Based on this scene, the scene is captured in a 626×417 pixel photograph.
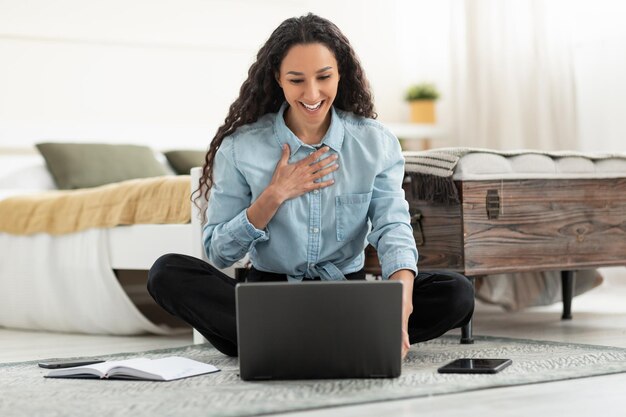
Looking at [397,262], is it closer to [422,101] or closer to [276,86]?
[276,86]

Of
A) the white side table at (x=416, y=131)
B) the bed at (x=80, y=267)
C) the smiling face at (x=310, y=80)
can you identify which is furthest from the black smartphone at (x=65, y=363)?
the white side table at (x=416, y=131)

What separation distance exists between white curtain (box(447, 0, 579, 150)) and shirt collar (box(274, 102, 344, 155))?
2799 millimetres

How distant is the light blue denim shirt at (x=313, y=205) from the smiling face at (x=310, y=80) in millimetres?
75

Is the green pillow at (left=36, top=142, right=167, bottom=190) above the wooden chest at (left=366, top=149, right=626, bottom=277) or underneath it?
above

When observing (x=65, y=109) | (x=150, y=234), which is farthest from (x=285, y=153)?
(x=65, y=109)

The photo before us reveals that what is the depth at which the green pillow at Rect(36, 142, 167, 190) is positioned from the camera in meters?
4.18

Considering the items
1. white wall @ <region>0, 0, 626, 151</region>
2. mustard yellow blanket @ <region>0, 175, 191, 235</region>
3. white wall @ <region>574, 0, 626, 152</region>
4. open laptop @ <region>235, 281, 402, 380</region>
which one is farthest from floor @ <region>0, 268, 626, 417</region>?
white wall @ <region>0, 0, 626, 151</region>

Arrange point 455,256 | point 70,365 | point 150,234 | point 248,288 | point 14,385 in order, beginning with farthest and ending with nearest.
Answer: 1. point 150,234
2. point 455,256
3. point 70,365
4. point 14,385
5. point 248,288

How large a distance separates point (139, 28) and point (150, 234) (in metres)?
2.14

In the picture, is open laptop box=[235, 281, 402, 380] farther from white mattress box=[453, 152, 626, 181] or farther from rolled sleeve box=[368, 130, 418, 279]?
white mattress box=[453, 152, 626, 181]

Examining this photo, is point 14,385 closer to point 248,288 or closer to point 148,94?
point 248,288

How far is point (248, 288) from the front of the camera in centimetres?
195

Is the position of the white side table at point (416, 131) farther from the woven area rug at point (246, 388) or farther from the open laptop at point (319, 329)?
the open laptop at point (319, 329)

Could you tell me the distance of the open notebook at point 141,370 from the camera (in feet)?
6.88
